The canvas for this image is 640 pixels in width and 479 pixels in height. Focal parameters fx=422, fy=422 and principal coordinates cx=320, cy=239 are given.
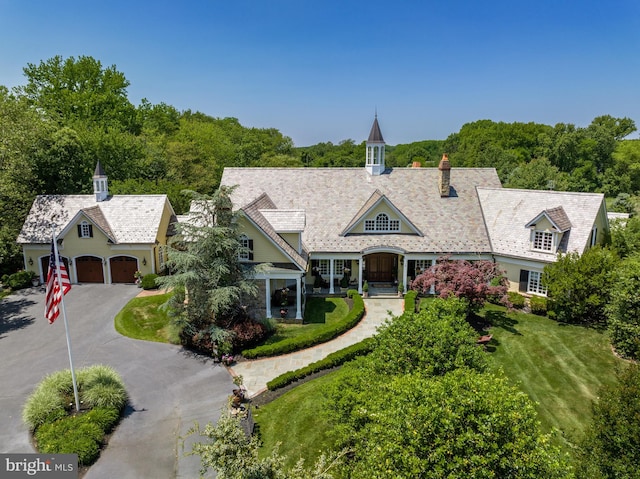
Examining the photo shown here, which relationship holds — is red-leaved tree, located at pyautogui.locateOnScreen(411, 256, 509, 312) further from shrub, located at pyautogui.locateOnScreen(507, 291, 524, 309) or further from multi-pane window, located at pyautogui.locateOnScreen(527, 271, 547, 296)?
multi-pane window, located at pyautogui.locateOnScreen(527, 271, 547, 296)

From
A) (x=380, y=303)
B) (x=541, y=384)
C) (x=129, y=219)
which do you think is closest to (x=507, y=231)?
(x=380, y=303)

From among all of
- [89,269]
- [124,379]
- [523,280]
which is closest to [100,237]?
[89,269]

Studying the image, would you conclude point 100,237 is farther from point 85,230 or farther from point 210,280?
point 210,280

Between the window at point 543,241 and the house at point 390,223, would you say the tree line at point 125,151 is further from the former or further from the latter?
the window at point 543,241

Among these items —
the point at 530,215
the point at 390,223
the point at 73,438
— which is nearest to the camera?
the point at 73,438

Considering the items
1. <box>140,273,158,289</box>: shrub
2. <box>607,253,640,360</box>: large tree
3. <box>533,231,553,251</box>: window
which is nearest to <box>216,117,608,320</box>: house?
<box>533,231,553,251</box>: window

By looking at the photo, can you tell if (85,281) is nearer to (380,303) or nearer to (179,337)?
(179,337)
